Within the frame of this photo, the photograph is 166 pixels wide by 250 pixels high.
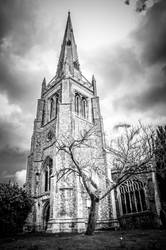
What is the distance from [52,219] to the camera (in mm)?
15211

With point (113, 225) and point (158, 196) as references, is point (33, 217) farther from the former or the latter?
point (158, 196)

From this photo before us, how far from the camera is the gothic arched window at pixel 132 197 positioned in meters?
19.5

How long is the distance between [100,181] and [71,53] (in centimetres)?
2617

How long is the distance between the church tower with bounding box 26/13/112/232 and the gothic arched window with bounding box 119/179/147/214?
91.4 inches

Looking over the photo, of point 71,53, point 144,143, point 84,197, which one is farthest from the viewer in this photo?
point 71,53

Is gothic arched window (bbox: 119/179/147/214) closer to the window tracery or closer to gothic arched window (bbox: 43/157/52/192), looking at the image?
gothic arched window (bbox: 43/157/52/192)

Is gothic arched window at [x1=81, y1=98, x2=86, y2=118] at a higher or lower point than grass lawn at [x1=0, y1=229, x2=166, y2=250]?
higher

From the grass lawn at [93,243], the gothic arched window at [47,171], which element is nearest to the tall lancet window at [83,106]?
the gothic arched window at [47,171]

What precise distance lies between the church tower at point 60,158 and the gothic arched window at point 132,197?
2322 mm

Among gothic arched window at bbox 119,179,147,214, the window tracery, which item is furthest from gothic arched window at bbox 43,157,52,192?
gothic arched window at bbox 119,179,147,214

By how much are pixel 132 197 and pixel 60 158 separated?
1000 centimetres

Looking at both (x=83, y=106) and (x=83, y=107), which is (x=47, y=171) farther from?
(x=83, y=106)

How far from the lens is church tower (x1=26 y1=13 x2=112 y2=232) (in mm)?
15979

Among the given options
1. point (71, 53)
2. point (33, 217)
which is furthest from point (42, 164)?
point (71, 53)
